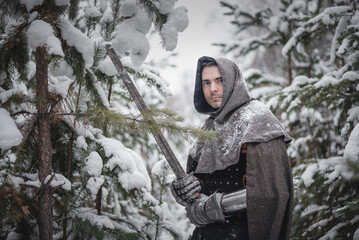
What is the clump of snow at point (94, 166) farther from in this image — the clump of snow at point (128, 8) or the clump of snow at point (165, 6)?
the clump of snow at point (165, 6)

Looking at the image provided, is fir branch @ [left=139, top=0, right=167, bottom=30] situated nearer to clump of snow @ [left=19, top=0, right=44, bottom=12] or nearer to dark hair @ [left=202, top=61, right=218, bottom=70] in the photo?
clump of snow @ [left=19, top=0, right=44, bottom=12]

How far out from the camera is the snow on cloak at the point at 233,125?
6.55 feet

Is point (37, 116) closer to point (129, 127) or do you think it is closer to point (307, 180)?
point (129, 127)

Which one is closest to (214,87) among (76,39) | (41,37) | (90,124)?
(90,124)

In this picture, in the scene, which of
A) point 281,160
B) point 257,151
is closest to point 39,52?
point 257,151

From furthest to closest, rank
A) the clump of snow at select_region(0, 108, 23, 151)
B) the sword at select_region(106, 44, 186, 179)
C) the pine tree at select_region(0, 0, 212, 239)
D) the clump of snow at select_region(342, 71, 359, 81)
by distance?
1. the clump of snow at select_region(342, 71, 359, 81)
2. the sword at select_region(106, 44, 186, 179)
3. the pine tree at select_region(0, 0, 212, 239)
4. the clump of snow at select_region(0, 108, 23, 151)

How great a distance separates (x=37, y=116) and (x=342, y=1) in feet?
16.1

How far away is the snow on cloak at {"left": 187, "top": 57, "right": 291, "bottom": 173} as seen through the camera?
2.00 metres

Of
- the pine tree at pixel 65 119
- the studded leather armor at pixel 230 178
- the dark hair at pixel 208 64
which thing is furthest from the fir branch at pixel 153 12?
the studded leather armor at pixel 230 178

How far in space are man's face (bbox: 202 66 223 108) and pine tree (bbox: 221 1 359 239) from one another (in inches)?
55.6

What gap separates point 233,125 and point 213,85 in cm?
66

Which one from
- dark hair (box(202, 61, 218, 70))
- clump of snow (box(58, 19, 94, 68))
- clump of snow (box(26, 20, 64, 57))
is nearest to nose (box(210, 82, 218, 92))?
dark hair (box(202, 61, 218, 70))

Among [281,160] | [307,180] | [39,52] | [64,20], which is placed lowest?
[307,180]

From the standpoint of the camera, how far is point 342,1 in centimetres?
385
